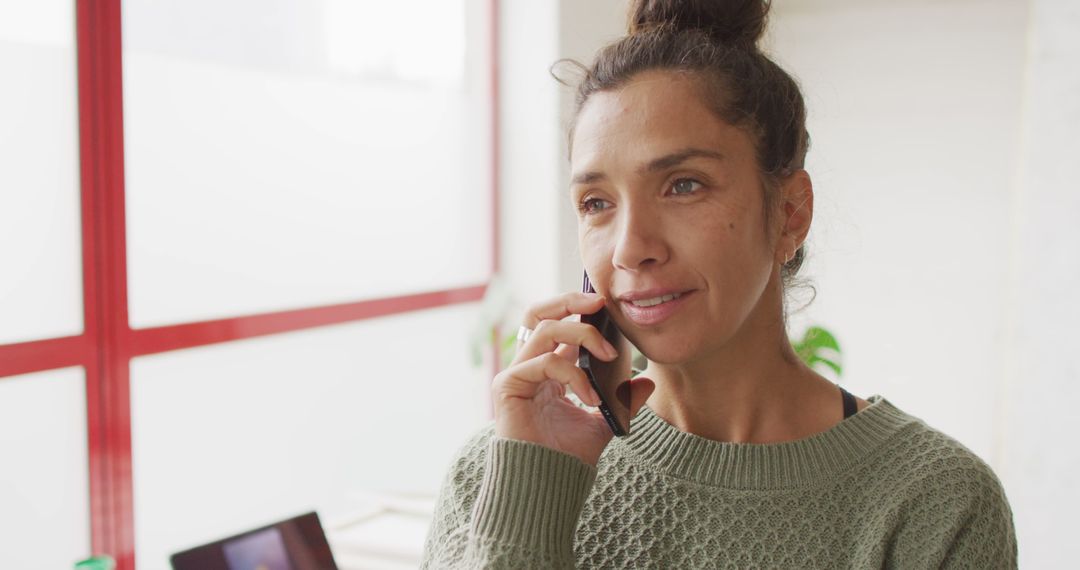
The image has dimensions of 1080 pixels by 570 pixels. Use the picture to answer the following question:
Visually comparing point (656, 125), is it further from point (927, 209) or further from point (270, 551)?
point (927, 209)

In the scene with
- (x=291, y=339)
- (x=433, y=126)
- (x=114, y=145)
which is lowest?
(x=291, y=339)

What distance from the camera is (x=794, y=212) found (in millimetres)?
1180

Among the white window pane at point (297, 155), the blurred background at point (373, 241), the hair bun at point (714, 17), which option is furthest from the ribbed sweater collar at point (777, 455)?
the white window pane at point (297, 155)

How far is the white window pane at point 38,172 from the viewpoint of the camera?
6.45 feet

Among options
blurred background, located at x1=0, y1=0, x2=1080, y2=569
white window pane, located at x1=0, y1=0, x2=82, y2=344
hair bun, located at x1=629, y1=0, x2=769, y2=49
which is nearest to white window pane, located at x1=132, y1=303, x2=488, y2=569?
blurred background, located at x1=0, y1=0, x2=1080, y2=569

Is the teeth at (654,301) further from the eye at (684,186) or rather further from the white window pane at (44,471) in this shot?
the white window pane at (44,471)

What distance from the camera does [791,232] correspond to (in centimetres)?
119

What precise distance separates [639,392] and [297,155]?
195 cm

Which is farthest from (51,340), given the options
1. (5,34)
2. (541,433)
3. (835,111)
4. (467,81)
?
(835,111)

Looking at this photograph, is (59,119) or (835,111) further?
(835,111)

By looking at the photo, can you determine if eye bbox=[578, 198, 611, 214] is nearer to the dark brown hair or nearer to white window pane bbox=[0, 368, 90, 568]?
the dark brown hair

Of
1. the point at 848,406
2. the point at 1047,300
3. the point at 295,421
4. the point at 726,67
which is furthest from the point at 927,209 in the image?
the point at 726,67

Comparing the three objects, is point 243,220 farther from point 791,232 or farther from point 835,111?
point 835,111

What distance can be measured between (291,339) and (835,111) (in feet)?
8.02
